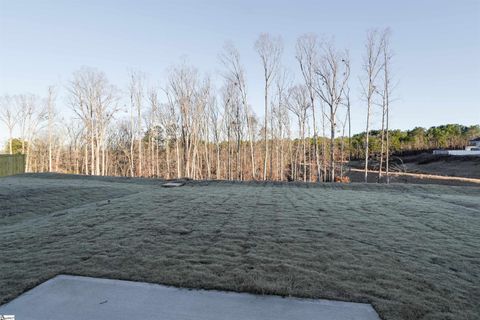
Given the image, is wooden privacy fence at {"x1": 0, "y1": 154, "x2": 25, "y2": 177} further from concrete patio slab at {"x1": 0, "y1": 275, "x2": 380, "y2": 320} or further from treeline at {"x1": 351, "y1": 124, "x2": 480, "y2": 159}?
treeline at {"x1": 351, "y1": 124, "x2": 480, "y2": 159}

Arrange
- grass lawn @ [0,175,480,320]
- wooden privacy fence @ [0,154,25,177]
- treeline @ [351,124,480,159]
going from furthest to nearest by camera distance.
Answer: treeline @ [351,124,480,159], wooden privacy fence @ [0,154,25,177], grass lawn @ [0,175,480,320]

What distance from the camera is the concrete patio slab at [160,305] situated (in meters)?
2.10

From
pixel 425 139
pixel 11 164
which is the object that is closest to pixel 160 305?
pixel 11 164

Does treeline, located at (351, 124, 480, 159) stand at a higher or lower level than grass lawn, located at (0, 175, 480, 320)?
higher

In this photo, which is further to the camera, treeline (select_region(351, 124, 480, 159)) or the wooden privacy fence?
treeline (select_region(351, 124, 480, 159))

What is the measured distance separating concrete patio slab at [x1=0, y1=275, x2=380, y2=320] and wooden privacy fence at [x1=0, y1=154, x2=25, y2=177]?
1926 centimetres

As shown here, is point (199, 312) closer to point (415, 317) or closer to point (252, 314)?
point (252, 314)

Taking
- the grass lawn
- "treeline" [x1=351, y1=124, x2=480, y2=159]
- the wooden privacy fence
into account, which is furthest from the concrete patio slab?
"treeline" [x1=351, y1=124, x2=480, y2=159]

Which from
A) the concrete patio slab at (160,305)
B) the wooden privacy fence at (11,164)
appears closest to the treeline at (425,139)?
the wooden privacy fence at (11,164)

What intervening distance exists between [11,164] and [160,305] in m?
20.5

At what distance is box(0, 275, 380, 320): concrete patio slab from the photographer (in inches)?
82.8

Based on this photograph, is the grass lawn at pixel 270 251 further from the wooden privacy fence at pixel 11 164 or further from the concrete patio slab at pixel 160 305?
the wooden privacy fence at pixel 11 164

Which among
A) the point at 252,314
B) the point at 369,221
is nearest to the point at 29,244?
the point at 252,314

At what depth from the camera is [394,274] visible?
294cm
